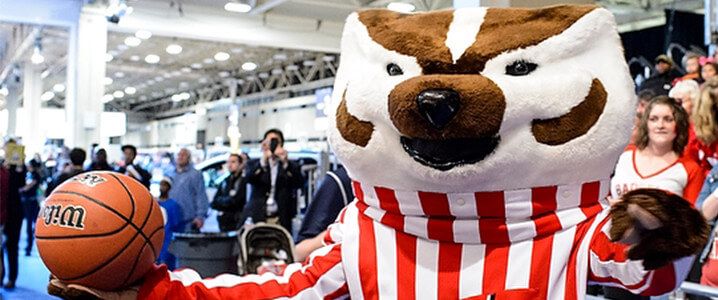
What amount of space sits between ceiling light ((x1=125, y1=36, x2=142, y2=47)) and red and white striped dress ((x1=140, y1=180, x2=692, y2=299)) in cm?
1583

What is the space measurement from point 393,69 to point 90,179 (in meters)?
→ 0.64

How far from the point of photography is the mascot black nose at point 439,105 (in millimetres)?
1382

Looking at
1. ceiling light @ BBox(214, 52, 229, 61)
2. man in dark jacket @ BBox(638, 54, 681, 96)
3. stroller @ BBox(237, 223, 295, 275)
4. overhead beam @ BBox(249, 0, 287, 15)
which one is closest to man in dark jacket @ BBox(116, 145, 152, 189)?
overhead beam @ BBox(249, 0, 287, 15)

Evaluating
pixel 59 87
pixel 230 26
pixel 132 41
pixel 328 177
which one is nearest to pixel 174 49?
pixel 132 41

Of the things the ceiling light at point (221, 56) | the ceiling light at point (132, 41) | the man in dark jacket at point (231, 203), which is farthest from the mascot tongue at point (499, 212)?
the ceiling light at point (221, 56)

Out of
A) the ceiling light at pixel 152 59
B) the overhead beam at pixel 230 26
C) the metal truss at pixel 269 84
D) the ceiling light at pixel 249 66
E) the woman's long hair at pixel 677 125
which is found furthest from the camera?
the ceiling light at pixel 249 66

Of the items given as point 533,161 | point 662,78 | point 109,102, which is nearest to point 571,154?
point 533,161

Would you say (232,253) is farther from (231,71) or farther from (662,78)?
(231,71)

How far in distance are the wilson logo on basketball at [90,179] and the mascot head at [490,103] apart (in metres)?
0.48

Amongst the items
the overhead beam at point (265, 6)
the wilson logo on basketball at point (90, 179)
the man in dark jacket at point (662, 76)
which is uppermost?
the overhead beam at point (265, 6)

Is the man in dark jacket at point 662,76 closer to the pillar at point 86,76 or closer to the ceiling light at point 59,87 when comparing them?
the pillar at point 86,76

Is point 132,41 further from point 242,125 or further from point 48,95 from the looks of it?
point 48,95

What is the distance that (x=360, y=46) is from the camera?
172 cm

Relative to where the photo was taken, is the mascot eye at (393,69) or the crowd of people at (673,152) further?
the crowd of people at (673,152)
